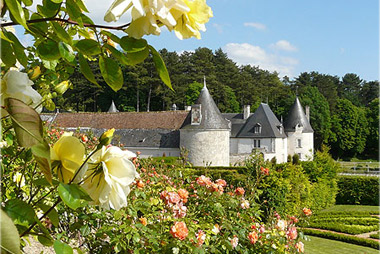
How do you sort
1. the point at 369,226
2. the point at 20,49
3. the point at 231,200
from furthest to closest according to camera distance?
1. the point at 369,226
2. the point at 231,200
3. the point at 20,49

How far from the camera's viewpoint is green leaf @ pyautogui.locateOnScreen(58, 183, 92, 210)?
696 mm

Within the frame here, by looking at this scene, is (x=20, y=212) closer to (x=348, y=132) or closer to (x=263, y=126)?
(x=263, y=126)

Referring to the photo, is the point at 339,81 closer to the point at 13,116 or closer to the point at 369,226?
the point at 369,226

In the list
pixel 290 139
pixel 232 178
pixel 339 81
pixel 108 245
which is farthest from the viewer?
pixel 339 81

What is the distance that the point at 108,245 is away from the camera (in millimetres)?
3170

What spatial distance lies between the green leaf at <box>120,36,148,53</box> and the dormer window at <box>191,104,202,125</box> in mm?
23625

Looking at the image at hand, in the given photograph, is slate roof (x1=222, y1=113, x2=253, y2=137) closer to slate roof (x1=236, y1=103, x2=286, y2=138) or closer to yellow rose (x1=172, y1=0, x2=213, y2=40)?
slate roof (x1=236, y1=103, x2=286, y2=138)

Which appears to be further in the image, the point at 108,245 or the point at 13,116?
the point at 108,245

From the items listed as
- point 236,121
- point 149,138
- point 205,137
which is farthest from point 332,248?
point 236,121

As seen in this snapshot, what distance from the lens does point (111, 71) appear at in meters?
0.84

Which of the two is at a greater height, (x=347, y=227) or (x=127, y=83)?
(x=127, y=83)

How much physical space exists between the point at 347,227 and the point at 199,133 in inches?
481

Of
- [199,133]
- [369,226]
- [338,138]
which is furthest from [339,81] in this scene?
[369,226]

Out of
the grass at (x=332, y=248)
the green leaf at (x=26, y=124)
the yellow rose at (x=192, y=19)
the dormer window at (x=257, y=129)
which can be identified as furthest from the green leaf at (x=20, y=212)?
the dormer window at (x=257, y=129)
